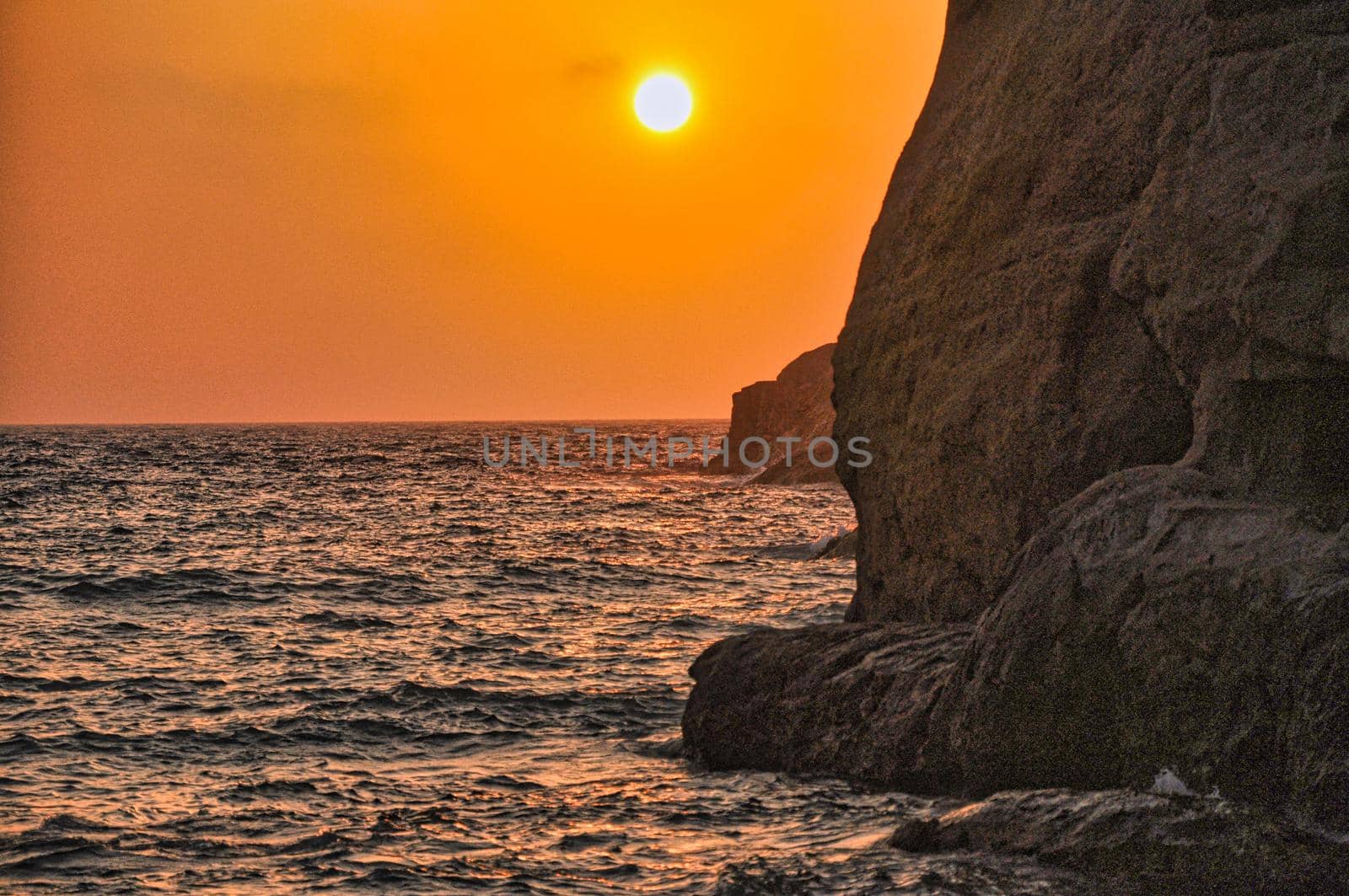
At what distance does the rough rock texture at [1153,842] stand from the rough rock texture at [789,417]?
59.4 meters

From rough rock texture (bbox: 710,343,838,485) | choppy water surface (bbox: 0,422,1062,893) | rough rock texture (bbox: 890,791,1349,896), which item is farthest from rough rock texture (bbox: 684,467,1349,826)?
rough rock texture (bbox: 710,343,838,485)

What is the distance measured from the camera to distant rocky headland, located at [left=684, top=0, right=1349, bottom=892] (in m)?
7.62

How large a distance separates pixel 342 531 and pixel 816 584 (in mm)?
18852

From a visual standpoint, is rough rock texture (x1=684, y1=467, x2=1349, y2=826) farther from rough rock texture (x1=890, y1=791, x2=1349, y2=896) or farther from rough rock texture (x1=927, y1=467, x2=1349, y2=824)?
rough rock texture (x1=890, y1=791, x2=1349, y2=896)

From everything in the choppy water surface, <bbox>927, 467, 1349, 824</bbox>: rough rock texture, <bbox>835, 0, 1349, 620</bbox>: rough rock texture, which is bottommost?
the choppy water surface

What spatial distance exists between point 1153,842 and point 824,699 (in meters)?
4.35

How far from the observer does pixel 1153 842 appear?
722 cm

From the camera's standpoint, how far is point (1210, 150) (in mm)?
9695

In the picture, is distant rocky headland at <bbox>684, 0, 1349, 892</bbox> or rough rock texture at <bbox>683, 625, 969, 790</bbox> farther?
rough rock texture at <bbox>683, 625, 969, 790</bbox>

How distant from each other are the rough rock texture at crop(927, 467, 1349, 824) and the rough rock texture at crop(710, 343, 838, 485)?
5830 centimetres

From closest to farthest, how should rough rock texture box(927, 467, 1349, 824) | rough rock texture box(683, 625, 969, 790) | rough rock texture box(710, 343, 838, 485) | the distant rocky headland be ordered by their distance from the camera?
rough rock texture box(927, 467, 1349, 824) → the distant rocky headland → rough rock texture box(683, 625, 969, 790) → rough rock texture box(710, 343, 838, 485)

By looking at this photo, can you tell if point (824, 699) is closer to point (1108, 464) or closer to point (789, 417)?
point (1108, 464)

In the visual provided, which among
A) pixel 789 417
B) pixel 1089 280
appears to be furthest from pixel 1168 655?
pixel 789 417

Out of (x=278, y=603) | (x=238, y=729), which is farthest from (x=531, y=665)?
(x=278, y=603)
